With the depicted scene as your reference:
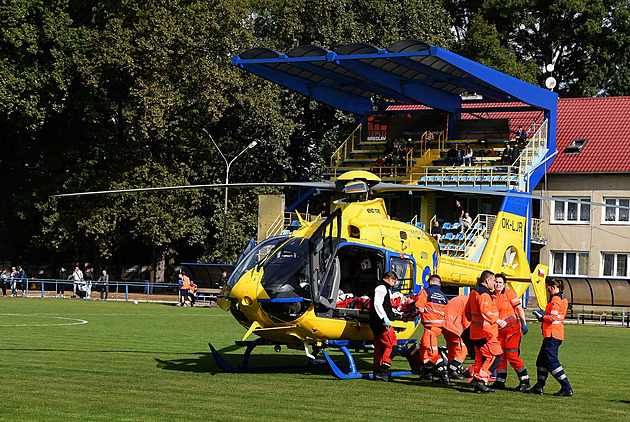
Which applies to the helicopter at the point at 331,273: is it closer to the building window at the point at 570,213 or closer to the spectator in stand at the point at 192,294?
the spectator in stand at the point at 192,294

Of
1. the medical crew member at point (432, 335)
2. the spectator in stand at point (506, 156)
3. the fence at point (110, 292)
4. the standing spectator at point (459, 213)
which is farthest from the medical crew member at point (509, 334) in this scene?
the fence at point (110, 292)

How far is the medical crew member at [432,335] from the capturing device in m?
13.5

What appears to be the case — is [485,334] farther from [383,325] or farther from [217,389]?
[217,389]

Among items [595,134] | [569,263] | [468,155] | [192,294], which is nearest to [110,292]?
[192,294]

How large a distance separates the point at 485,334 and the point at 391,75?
88.1 feet

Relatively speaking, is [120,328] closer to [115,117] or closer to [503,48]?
[115,117]

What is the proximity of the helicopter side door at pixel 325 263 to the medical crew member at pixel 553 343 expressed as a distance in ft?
11.0

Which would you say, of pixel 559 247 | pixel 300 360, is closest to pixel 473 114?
pixel 559 247

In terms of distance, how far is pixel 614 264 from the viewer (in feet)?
145

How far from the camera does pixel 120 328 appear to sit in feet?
75.8

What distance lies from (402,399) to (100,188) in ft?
114

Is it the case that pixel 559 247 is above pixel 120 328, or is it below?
above

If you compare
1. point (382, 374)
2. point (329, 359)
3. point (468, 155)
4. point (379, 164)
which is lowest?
point (382, 374)

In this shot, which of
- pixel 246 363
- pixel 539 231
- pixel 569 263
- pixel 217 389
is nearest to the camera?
pixel 217 389
